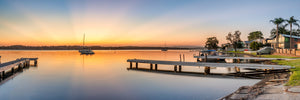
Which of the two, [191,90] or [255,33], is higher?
[255,33]

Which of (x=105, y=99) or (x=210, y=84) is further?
(x=210, y=84)

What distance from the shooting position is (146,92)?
1703 centimetres

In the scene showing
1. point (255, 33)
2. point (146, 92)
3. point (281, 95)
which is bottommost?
point (146, 92)

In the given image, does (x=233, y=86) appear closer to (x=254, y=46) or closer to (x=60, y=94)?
(x=60, y=94)

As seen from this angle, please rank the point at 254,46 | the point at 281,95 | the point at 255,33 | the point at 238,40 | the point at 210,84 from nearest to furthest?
the point at 281,95, the point at 210,84, the point at 254,46, the point at 238,40, the point at 255,33

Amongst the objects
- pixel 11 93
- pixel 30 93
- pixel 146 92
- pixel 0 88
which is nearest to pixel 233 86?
pixel 146 92

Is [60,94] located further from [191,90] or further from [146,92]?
[191,90]

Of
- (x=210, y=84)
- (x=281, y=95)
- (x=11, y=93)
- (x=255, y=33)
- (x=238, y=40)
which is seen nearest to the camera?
(x=281, y=95)

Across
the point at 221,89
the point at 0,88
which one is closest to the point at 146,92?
the point at 221,89

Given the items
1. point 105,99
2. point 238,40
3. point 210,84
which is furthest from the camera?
point 238,40

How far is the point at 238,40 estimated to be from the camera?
94.8 metres

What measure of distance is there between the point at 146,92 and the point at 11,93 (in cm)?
1095

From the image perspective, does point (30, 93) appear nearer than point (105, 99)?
No

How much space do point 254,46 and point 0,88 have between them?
7220cm
